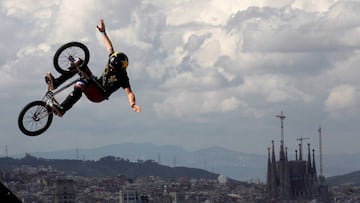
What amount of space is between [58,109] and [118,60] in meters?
1.16

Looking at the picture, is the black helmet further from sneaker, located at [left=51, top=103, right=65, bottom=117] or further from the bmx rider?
sneaker, located at [left=51, top=103, right=65, bottom=117]

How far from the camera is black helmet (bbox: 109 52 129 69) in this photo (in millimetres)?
18734

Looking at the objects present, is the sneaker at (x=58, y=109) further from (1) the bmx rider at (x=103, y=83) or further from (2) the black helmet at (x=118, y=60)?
(2) the black helmet at (x=118, y=60)

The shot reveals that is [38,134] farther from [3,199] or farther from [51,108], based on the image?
[3,199]

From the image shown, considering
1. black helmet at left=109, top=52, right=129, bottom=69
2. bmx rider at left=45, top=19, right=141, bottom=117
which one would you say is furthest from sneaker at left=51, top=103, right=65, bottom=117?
black helmet at left=109, top=52, right=129, bottom=69

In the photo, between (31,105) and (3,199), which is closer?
(3,199)

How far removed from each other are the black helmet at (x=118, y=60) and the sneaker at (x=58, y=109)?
3.27 ft

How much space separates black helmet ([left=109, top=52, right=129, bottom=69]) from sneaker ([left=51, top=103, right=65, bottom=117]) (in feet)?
3.27

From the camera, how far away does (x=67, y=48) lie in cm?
1908

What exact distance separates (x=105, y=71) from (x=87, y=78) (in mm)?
303

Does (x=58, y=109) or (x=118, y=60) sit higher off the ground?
(x=118, y=60)

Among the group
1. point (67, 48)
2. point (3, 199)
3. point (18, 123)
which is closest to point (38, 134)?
point (18, 123)

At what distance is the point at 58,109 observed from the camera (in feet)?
62.2

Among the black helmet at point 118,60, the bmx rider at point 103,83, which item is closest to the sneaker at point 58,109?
the bmx rider at point 103,83
